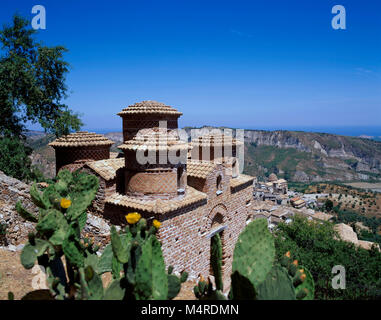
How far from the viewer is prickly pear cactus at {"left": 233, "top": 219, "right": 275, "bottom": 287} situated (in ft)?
10.9

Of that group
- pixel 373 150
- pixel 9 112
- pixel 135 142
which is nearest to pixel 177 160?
pixel 135 142

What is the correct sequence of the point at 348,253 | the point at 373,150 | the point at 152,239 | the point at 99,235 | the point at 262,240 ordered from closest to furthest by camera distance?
the point at 152,239, the point at 262,240, the point at 99,235, the point at 348,253, the point at 373,150

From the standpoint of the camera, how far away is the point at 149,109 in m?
10.2

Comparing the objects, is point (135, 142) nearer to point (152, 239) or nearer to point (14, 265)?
point (14, 265)

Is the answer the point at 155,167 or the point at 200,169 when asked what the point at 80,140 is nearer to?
the point at 155,167

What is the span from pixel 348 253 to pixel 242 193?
1121 cm

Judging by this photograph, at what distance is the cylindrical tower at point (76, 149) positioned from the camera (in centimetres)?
1022

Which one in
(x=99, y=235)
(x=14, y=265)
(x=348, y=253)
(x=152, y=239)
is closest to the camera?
(x=152, y=239)

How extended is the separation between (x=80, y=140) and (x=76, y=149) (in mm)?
391

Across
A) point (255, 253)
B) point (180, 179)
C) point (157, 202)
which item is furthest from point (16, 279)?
point (255, 253)

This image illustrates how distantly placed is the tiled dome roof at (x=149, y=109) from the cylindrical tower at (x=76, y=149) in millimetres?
1648

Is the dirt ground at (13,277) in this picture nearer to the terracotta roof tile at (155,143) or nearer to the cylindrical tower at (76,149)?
the terracotta roof tile at (155,143)

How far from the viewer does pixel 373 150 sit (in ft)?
445

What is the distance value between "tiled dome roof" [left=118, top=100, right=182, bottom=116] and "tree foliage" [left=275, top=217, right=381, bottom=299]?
38.3 ft
